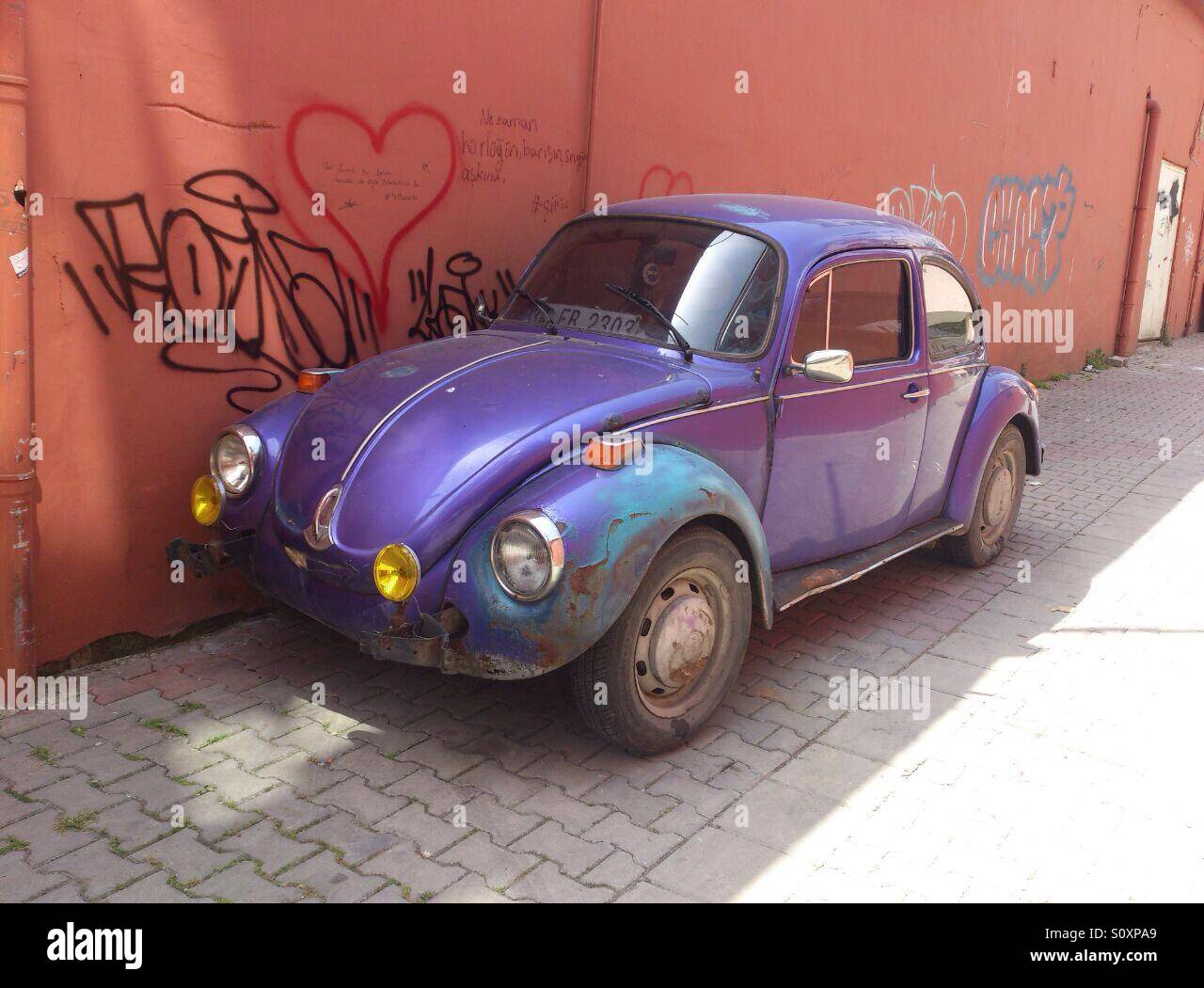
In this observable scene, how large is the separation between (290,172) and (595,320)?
5.07ft

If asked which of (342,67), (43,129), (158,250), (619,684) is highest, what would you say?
(342,67)

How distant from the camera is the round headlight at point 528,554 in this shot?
10.5 ft

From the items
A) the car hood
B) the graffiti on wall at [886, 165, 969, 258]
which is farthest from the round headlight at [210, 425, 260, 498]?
the graffiti on wall at [886, 165, 969, 258]

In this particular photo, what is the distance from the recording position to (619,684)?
351cm

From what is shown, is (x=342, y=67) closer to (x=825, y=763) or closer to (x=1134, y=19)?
(x=825, y=763)

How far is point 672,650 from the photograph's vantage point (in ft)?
12.1

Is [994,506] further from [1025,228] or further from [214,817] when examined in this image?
[1025,228]

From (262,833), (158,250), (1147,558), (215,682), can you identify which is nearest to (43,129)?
(158,250)

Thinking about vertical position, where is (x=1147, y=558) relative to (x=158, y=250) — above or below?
below

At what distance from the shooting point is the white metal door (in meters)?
17.1

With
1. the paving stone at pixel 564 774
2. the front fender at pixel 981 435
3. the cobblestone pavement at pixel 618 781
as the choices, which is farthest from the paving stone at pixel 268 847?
the front fender at pixel 981 435

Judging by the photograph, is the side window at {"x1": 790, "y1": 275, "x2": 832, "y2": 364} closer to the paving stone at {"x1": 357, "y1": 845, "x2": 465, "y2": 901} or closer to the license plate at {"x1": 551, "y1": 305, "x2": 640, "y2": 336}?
the license plate at {"x1": 551, "y1": 305, "x2": 640, "y2": 336}

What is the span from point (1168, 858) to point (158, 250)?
13.8 feet

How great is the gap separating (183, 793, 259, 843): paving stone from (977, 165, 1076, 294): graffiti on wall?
10217mm
